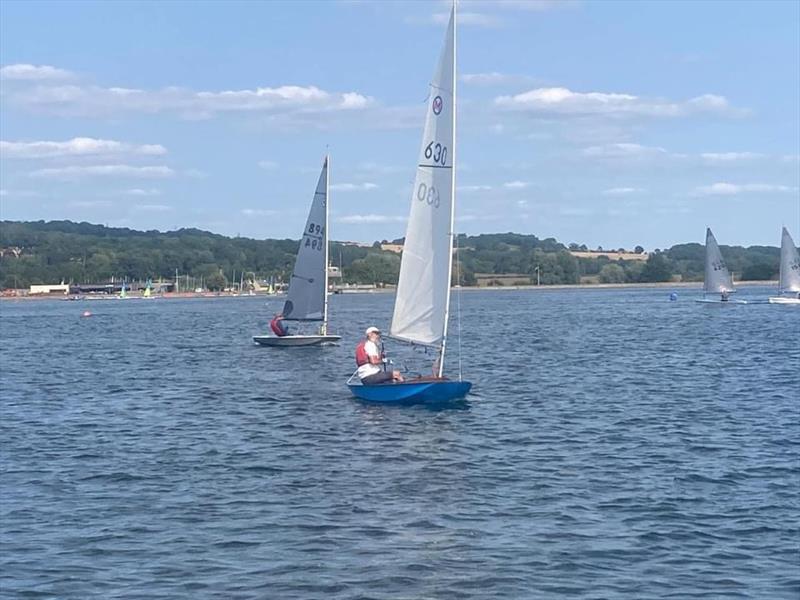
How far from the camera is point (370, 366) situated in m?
32.0

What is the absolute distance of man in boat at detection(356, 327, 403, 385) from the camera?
31.6 m

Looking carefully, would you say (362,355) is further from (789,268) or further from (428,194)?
(789,268)

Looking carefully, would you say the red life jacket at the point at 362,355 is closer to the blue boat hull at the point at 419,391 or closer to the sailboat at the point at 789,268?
the blue boat hull at the point at 419,391

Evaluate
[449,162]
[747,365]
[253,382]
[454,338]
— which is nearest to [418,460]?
[449,162]

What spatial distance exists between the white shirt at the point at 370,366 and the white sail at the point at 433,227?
3.51 ft

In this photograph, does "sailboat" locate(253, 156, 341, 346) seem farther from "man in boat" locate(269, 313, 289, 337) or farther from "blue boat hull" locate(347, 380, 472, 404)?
"blue boat hull" locate(347, 380, 472, 404)

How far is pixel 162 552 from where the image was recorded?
54.2 ft

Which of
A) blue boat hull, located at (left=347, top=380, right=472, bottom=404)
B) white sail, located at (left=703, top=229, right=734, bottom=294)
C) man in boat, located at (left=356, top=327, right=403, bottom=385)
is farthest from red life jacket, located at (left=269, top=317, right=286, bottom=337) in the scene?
white sail, located at (left=703, top=229, right=734, bottom=294)

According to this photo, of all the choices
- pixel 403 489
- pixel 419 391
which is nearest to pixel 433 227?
pixel 419 391

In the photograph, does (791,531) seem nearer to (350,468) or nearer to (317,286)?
(350,468)

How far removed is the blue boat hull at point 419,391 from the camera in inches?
1206

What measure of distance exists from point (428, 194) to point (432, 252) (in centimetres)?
153

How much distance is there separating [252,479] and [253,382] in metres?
19.8

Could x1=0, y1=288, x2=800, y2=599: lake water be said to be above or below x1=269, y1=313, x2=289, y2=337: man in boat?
below
